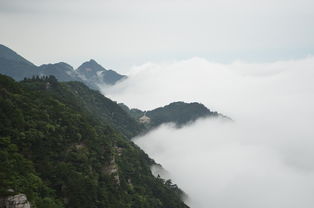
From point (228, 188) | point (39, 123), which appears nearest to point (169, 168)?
point (228, 188)

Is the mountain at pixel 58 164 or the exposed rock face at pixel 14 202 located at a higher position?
the mountain at pixel 58 164

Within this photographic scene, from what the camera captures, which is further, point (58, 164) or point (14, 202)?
point (58, 164)

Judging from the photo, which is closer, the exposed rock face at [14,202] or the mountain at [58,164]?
the exposed rock face at [14,202]

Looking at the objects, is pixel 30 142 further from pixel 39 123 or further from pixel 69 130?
pixel 69 130

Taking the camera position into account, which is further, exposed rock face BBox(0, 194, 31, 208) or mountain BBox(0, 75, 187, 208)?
mountain BBox(0, 75, 187, 208)

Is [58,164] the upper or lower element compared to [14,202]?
upper
